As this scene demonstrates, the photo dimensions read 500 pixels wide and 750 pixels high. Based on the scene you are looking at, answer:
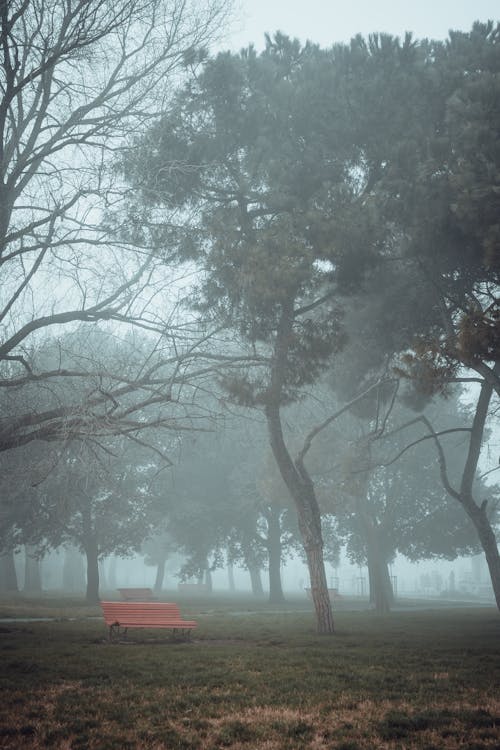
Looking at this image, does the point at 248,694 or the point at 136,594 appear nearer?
the point at 248,694

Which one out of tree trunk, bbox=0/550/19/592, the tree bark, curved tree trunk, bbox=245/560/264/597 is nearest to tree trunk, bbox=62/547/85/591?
tree trunk, bbox=0/550/19/592

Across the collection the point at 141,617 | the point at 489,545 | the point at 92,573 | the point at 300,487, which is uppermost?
the point at 300,487

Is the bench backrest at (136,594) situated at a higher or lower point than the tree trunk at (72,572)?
higher

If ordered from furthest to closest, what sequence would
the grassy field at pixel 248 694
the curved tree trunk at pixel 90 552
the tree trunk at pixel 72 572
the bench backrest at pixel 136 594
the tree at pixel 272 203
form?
the tree trunk at pixel 72 572, the curved tree trunk at pixel 90 552, the bench backrest at pixel 136 594, the tree at pixel 272 203, the grassy field at pixel 248 694

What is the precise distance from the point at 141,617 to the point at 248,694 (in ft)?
20.1

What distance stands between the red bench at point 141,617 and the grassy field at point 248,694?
38 cm

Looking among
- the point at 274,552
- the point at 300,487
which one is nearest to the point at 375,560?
the point at 274,552

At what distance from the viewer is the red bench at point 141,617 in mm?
12109

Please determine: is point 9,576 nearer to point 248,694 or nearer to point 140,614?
point 140,614

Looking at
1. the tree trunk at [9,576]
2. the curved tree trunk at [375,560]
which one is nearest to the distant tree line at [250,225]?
the curved tree trunk at [375,560]

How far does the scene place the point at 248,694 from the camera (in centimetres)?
691

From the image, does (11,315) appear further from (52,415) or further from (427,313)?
(427,313)

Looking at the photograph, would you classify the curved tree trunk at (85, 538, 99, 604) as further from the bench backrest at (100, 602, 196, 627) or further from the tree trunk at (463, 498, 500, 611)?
the tree trunk at (463, 498, 500, 611)

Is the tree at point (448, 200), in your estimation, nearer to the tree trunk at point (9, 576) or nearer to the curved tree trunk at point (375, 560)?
the curved tree trunk at point (375, 560)
